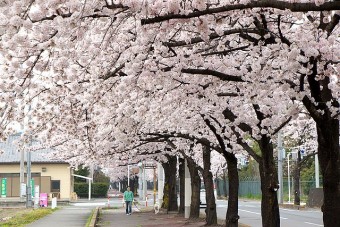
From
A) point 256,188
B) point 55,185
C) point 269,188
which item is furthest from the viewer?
point 256,188

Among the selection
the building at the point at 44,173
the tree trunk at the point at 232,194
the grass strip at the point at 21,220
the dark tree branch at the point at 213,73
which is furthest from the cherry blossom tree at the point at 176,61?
the building at the point at 44,173

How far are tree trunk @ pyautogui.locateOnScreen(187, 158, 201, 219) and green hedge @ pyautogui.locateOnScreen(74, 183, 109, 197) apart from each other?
50.6m

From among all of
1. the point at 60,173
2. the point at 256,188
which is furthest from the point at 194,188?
the point at 60,173

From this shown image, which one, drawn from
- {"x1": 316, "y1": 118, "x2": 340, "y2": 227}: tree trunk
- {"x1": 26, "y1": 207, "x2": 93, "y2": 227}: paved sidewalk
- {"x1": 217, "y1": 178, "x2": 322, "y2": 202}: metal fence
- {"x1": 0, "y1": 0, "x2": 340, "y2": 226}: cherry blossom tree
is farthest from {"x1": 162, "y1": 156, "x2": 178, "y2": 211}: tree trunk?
{"x1": 316, "y1": 118, "x2": 340, "y2": 227}: tree trunk

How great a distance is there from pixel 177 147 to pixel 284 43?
49.9ft

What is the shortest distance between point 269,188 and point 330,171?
431 centimetres

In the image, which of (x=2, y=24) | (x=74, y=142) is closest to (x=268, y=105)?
(x=2, y=24)

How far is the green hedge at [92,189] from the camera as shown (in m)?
77.0

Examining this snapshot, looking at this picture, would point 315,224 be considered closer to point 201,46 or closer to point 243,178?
point 201,46

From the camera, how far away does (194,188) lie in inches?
1055

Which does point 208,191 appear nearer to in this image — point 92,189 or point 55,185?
point 55,185

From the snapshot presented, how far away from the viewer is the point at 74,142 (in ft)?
71.7

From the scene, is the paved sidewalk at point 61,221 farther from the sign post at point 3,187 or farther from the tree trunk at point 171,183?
the sign post at point 3,187

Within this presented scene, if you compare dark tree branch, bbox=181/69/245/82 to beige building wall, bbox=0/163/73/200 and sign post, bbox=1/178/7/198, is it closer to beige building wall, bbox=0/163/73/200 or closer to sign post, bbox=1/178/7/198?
sign post, bbox=1/178/7/198
